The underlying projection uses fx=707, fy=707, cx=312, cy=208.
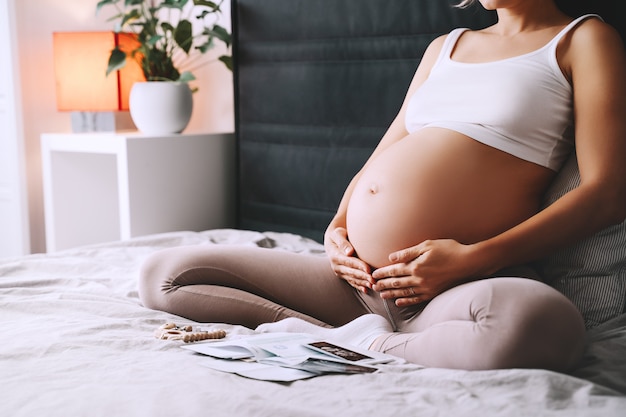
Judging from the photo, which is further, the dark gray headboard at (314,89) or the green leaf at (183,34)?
the green leaf at (183,34)

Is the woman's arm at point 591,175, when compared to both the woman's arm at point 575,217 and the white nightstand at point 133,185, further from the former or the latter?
the white nightstand at point 133,185

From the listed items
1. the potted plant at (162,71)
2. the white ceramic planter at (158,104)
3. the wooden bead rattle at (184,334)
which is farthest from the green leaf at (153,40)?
the wooden bead rattle at (184,334)

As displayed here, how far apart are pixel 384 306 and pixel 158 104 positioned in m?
1.40

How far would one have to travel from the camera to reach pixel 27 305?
1.38m

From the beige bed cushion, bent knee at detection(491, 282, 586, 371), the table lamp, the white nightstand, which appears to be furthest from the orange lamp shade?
bent knee at detection(491, 282, 586, 371)

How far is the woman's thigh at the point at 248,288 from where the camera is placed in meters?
1.32

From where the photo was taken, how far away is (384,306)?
4.13 feet

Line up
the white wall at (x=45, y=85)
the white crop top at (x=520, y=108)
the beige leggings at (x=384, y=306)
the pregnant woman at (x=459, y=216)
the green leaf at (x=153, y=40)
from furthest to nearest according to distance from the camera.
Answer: the white wall at (x=45, y=85) → the green leaf at (x=153, y=40) → the white crop top at (x=520, y=108) → the pregnant woman at (x=459, y=216) → the beige leggings at (x=384, y=306)

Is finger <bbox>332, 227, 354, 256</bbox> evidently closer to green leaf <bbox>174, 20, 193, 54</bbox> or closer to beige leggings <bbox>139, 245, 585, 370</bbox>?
beige leggings <bbox>139, 245, 585, 370</bbox>

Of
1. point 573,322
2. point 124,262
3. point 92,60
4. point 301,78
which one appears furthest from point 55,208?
point 573,322

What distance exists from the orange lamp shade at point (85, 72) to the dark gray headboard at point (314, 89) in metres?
0.50

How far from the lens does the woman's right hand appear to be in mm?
1270

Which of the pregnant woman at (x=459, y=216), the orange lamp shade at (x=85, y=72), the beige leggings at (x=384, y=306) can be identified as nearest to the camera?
Answer: the beige leggings at (x=384, y=306)

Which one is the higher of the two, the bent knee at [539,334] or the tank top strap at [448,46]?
the tank top strap at [448,46]
